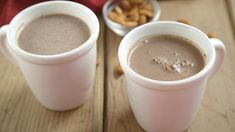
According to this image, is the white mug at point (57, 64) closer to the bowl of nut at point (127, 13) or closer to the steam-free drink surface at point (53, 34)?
the steam-free drink surface at point (53, 34)

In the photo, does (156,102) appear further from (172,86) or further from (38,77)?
(38,77)

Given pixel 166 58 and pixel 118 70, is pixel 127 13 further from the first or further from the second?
pixel 166 58

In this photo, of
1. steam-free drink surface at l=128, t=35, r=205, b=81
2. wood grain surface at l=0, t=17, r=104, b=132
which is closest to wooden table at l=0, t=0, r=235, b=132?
wood grain surface at l=0, t=17, r=104, b=132

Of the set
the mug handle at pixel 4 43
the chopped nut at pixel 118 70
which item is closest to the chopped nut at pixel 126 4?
the chopped nut at pixel 118 70

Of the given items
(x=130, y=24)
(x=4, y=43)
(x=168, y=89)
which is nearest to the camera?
(x=168, y=89)

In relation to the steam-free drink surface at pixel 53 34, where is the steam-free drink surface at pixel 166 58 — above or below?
above

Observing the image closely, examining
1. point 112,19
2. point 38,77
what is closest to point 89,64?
point 38,77

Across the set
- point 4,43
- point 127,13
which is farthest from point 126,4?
point 4,43
